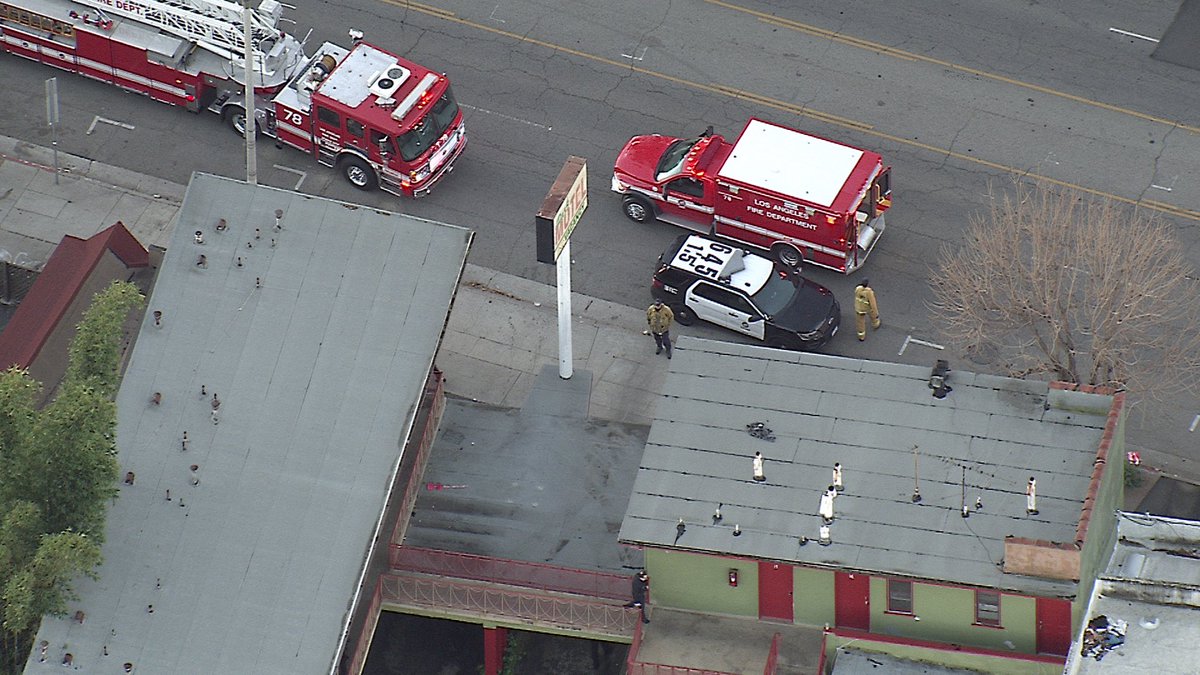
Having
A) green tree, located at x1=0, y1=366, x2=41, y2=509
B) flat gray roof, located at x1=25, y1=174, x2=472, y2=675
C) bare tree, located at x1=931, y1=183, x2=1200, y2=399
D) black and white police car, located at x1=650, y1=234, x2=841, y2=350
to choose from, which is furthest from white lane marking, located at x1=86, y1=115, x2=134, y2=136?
bare tree, located at x1=931, y1=183, x2=1200, y2=399

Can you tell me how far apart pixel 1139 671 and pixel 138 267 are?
24228mm

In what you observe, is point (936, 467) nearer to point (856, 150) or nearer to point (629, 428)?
point (629, 428)

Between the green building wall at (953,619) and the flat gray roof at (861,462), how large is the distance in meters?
0.71

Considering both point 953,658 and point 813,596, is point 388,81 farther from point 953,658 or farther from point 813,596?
point 953,658

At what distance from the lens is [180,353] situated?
43.9 meters

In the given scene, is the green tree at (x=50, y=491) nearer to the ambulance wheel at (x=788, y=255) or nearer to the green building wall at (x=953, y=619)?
the green building wall at (x=953, y=619)

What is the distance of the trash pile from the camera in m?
38.4

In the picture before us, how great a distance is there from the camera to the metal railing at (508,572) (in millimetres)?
42938

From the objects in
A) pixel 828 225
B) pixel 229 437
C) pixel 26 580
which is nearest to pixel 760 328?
pixel 828 225

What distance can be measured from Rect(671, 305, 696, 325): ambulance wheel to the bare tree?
5.62 m

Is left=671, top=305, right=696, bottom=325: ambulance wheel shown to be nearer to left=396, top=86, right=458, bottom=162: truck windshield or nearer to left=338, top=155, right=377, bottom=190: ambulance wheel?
left=396, top=86, right=458, bottom=162: truck windshield

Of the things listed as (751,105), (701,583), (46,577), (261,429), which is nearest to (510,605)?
(701,583)

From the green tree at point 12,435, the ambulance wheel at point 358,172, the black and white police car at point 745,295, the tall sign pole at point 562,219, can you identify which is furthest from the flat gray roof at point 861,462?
the ambulance wheel at point 358,172

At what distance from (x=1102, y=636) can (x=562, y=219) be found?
543 inches
